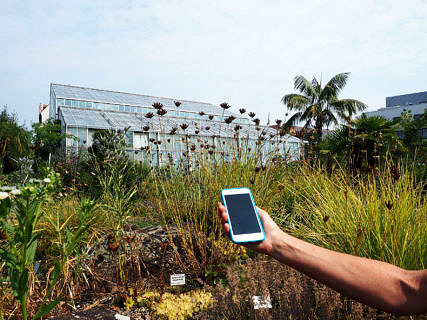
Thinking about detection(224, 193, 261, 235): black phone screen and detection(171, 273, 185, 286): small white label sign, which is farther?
detection(171, 273, 185, 286): small white label sign

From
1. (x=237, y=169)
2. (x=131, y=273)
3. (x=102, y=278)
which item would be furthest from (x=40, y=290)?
(x=237, y=169)

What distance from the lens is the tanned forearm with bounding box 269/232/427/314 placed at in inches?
36.0

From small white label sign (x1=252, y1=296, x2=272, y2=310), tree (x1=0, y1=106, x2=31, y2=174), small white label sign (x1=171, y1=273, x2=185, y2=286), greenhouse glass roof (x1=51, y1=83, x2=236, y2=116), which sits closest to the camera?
small white label sign (x1=252, y1=296, x2=272, y2=310)

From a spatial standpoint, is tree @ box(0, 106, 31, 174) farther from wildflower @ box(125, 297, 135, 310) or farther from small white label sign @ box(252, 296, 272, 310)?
small white label sign @ box(252, 296, 272, 310)

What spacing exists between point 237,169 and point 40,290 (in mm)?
2450

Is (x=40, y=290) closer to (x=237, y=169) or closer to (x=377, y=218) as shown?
(x=237, y=169)

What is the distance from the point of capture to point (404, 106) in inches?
2066

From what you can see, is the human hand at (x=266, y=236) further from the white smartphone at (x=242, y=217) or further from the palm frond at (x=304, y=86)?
the palm frond at (x=304, y=86)

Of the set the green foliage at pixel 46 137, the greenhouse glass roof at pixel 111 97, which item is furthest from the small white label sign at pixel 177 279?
the greenhouse glass roof at pixel 111 97

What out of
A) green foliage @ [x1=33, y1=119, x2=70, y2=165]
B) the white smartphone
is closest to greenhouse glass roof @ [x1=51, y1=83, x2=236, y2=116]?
green foliage @ [x1=33, y1=119, x2=70, y2=165]

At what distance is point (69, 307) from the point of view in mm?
2764

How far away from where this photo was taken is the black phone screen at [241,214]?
1225 mm

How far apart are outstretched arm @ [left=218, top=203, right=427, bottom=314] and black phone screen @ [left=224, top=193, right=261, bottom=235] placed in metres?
0.20

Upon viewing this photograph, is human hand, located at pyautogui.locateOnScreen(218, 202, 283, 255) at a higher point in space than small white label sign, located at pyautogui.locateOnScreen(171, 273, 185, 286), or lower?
higher
